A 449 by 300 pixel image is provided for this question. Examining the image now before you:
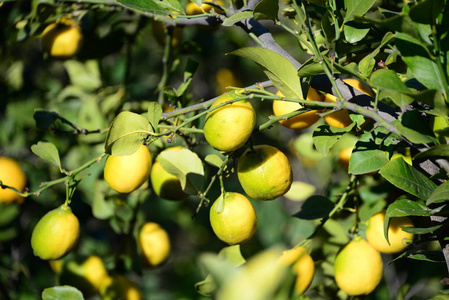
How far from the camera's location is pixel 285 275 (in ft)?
0.83

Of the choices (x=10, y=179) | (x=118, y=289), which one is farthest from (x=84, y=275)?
(x=10, y=179)

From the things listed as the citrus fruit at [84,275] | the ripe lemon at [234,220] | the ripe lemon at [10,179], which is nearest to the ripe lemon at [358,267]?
the ripe lemon at [234,220]

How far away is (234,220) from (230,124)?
0.17 m

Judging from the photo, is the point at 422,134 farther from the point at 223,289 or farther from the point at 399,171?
the point at 223,289

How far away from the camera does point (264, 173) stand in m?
0.63

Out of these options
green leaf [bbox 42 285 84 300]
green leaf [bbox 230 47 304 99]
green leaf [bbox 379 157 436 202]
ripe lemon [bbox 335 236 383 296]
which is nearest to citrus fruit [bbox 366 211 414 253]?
ripe lemon [bbox 335 236 383 296]

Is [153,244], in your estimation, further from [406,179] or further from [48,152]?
[406,179]

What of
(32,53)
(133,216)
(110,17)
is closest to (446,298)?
(133,216)

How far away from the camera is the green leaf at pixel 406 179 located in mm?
501

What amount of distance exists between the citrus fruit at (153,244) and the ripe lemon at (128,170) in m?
0.33

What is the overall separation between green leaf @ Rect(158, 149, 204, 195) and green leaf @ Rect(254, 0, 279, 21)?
0.89 feet

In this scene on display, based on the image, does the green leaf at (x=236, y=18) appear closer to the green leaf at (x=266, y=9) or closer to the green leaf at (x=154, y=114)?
the green leaf at (x=266, y=9)

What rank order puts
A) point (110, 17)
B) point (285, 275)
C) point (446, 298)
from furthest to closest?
point (110, 17) → point (446, 298) → point (285, 275)

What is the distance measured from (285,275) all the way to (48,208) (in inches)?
43.3
